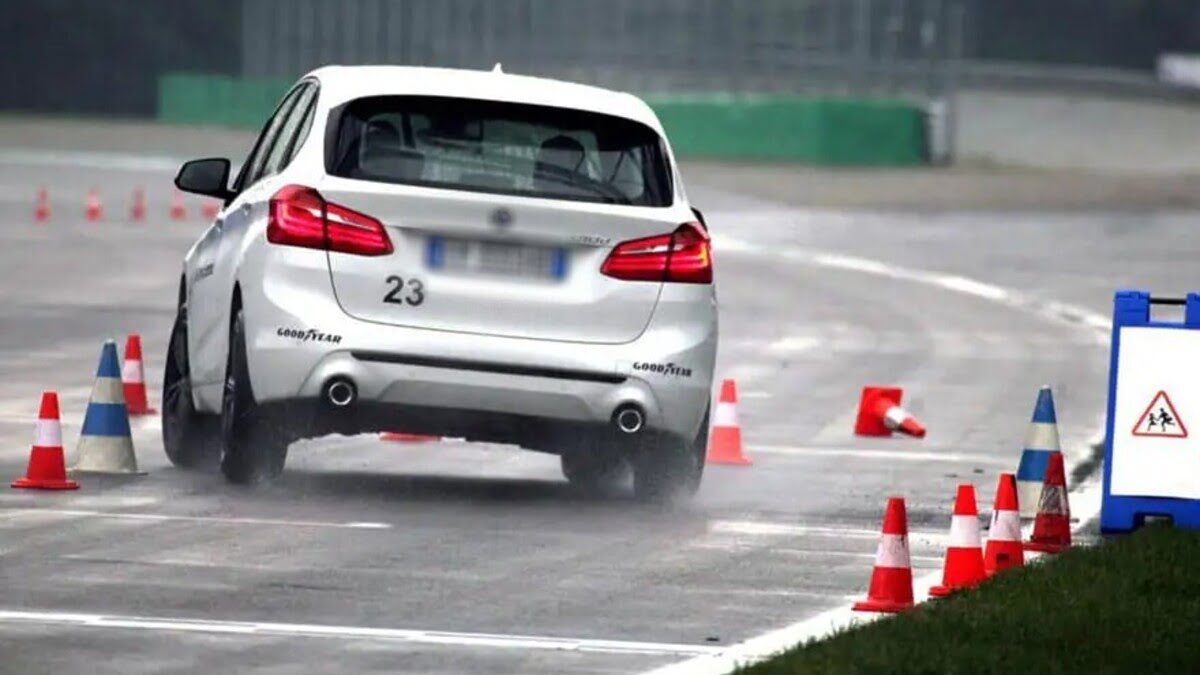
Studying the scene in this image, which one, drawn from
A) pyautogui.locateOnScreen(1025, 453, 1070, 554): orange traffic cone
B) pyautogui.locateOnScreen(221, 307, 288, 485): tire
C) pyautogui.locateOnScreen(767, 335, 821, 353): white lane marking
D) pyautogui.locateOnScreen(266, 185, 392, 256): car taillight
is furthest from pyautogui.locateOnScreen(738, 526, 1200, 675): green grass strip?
pyautogui.locateOnScreen(767, 335, 821, 353): white lane marking

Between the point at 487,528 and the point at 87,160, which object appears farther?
the point at 87,160

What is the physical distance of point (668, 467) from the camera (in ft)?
44.1

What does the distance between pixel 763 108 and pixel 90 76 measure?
27.3 m

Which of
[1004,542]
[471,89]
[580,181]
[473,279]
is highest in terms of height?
[471,89]

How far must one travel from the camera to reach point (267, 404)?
508 inches

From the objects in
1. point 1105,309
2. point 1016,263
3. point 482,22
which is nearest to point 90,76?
point 482,22

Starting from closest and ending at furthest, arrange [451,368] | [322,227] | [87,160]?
[451,368], [322,227], [87,160]

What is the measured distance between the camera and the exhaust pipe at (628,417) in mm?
12852

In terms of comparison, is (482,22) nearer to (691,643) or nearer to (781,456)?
(781,456)

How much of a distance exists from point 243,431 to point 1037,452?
342cm

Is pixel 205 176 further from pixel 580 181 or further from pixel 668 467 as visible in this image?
pixel 668 467

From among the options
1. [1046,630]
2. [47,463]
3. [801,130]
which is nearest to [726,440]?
[47,463]

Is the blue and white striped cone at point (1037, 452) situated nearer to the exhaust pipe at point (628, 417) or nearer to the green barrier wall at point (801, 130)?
the exhaust pipe at point (628, 417)

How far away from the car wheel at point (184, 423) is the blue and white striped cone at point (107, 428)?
1.53ft
